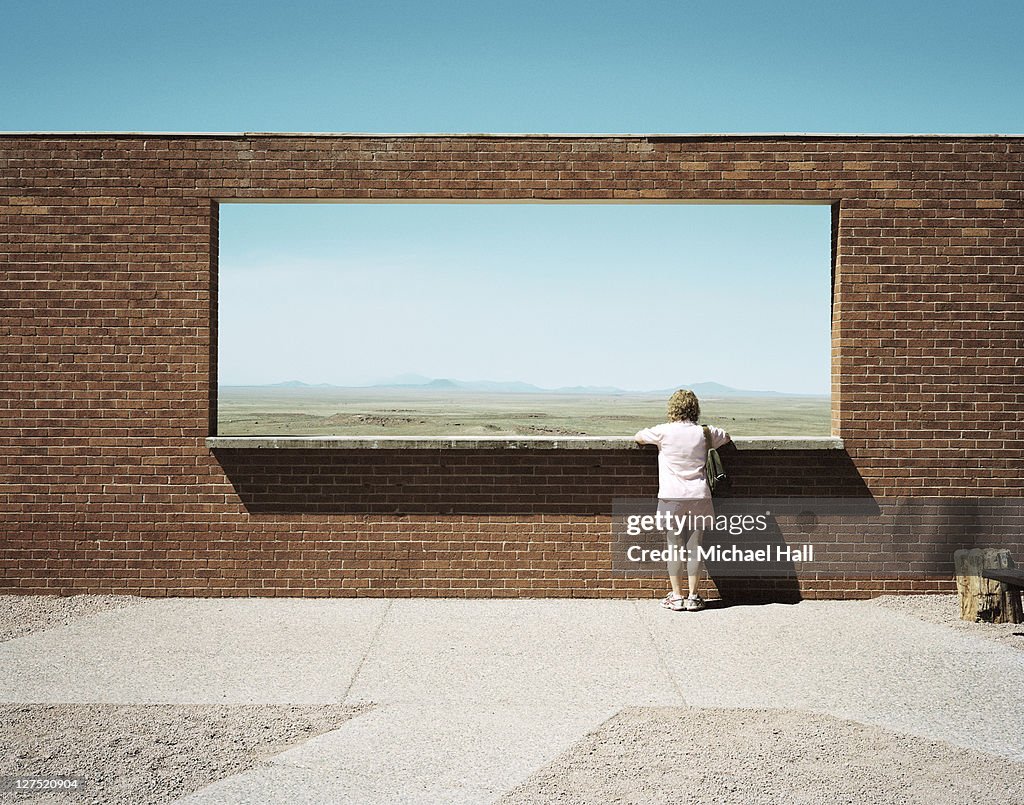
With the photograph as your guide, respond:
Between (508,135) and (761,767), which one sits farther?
(508,135)

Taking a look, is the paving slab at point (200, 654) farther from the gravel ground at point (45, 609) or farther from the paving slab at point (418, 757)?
the paving slab at point (418, 757)

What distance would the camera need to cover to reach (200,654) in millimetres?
6469

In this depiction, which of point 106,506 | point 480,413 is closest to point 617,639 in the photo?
point 106,506

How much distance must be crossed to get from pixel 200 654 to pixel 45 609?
2.20 meters

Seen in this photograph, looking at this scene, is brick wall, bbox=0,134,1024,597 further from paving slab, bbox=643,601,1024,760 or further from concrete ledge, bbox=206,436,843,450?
paving slab, bbox=643,601,1024,760

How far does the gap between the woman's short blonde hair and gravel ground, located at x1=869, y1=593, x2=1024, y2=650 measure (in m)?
2.30

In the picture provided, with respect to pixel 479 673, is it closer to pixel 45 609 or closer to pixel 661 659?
pixel 661 659

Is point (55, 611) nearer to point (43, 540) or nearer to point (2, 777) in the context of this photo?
point (43, 540)

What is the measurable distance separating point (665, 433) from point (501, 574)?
188cm

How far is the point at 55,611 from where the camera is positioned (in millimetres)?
7785

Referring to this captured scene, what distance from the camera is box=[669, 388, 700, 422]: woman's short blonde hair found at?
7.88m

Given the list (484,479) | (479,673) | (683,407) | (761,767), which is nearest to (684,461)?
(683,407)

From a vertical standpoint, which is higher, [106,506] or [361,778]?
[106,506]

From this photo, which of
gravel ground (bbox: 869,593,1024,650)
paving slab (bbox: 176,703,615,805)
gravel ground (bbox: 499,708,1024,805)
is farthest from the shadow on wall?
gravel ground (bbox: 499,708,1024,805)
